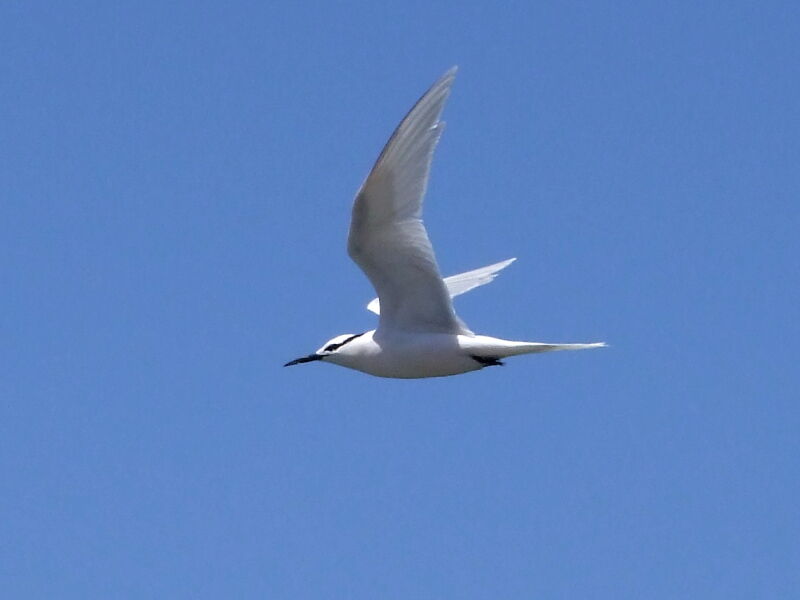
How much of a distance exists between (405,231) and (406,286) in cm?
78

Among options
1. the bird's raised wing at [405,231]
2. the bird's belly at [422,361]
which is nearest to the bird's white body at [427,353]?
the bird's belly at [422,361]

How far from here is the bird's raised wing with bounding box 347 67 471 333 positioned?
13820mm

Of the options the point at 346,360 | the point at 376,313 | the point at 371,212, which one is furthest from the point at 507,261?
the point at 371,212

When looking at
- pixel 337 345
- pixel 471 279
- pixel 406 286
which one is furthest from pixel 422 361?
pixel 471 279

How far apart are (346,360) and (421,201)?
87.7 inches

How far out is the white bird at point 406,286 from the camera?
14047 millimetres

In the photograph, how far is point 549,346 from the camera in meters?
14.8

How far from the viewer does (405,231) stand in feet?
48.4

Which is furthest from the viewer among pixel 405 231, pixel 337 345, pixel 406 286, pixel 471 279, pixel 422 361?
pixel 471 279

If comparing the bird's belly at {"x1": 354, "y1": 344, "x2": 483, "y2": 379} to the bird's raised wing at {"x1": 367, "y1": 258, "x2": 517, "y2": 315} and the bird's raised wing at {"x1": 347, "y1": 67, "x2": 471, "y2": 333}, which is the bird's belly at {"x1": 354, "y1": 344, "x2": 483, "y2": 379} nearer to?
the bird's raised wing at {"x1": 347, "y1": 67, "x2": 471, "y2": 333}

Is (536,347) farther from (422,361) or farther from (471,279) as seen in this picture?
(471,279)

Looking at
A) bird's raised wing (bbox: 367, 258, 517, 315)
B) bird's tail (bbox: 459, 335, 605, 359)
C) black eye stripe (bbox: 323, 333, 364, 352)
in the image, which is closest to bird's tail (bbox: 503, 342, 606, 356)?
bird's tail (bbox: 459, 335, 605, 359)

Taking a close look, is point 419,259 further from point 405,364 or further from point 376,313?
point 376,313

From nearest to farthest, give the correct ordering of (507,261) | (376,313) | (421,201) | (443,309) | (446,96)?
1. (446,96)
2. (421,201)
3. (443,309)
4. (376,313)
5. (507,261)
